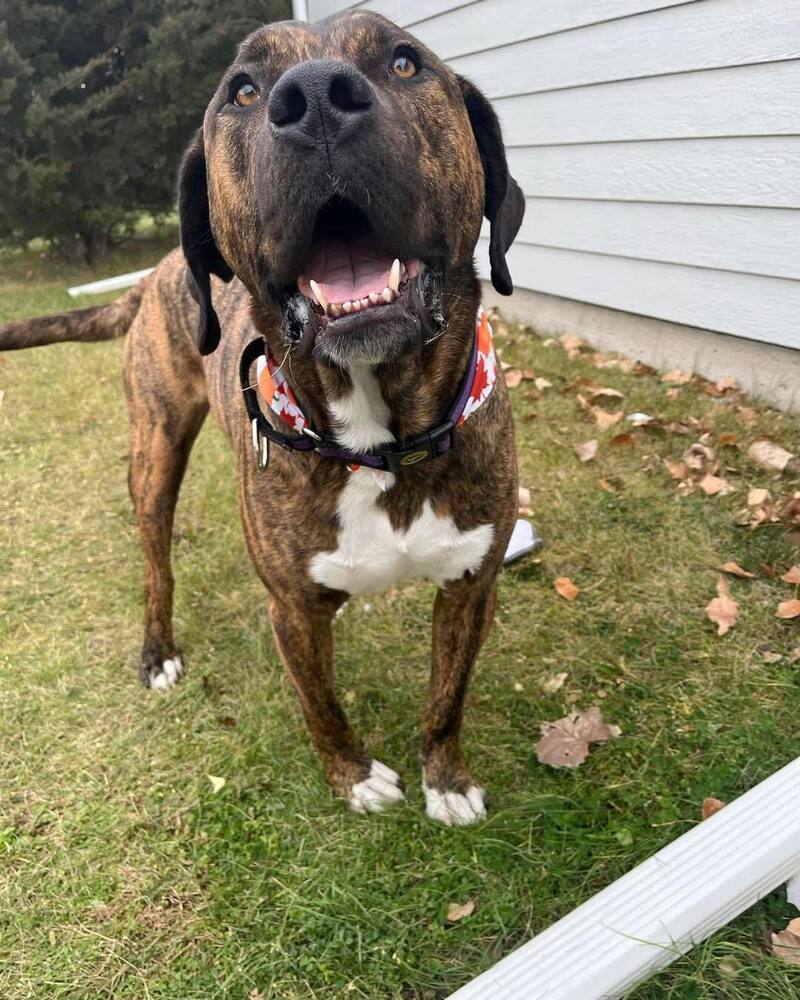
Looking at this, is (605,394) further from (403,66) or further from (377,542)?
(403,66)

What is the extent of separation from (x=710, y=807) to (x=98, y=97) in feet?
32.4

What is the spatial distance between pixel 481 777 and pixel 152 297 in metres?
2.07

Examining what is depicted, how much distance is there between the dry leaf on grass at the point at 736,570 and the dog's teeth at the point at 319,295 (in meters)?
2.15

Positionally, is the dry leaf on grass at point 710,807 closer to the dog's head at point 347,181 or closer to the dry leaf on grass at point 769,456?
the dog's head at point 347,181

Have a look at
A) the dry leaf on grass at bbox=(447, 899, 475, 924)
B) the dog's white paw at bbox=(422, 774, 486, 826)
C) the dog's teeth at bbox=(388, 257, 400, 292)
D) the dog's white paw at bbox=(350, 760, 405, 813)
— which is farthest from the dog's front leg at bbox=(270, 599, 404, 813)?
the dog's teeth at bbox=(388, 257, 400, 292)

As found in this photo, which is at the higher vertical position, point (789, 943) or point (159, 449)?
point (159, 449)

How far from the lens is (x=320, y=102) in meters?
1.34

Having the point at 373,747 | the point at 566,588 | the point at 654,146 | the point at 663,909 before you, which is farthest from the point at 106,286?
the point at 663,909

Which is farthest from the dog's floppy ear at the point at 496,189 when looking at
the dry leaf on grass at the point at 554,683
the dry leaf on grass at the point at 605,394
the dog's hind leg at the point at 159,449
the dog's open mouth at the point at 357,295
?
the dry leaf on grass at the point at 605,394

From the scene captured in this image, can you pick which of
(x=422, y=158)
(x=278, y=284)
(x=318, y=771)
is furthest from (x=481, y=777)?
(x=422, y=158)

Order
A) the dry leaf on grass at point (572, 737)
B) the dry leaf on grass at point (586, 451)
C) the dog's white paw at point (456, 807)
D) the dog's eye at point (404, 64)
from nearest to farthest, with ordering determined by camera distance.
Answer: the dog's eye at point (404, 64) < the dog's white paw at point (456, 807) < the dry leaf on grass at point (572, 737) < the dry leaf on grass at point (586, 451)

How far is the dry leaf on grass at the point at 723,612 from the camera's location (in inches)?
109

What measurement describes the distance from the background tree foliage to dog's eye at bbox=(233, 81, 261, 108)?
8.37m

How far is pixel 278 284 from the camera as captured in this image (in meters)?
1.62
